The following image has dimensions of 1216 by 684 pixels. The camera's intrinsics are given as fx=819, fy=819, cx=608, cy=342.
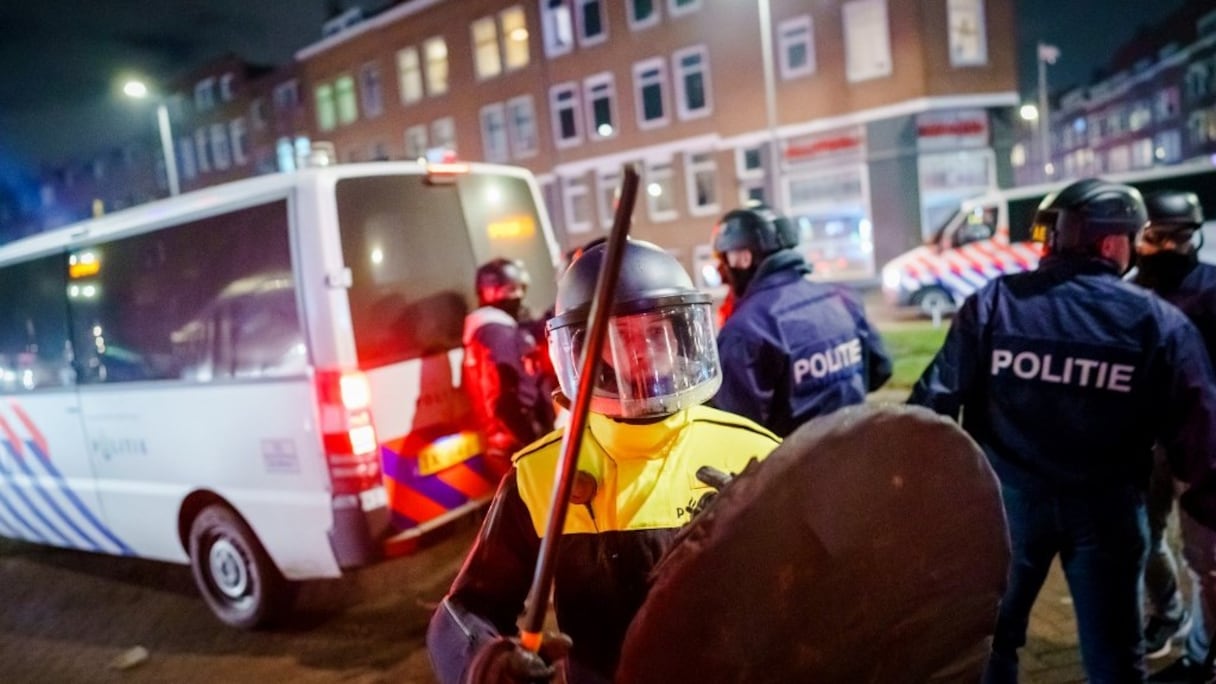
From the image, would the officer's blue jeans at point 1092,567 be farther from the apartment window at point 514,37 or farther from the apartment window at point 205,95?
the apartment window at point 205,95

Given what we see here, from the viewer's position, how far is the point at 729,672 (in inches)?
39.0

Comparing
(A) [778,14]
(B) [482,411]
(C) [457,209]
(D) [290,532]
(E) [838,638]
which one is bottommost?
(D) [290,532]

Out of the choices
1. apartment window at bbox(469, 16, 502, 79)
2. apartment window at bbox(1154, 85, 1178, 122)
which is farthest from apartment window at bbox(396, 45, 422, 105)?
apartment window at bbox(1154, 85, 1178, 122)

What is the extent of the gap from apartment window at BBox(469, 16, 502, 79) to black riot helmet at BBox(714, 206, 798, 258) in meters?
28.7

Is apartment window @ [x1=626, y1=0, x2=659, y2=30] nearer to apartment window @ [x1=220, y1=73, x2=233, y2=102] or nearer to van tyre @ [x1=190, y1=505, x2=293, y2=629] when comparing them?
apartment window @ [x1=220, y1=73, x2=233, y2=102]

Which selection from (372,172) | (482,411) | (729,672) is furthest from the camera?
(482,411)

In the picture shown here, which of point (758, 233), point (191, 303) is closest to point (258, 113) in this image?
point (191, 303)

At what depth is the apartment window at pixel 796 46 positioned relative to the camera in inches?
953

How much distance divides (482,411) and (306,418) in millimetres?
977

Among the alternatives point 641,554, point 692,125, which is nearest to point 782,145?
point 692,125

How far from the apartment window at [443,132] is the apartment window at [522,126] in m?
2.67

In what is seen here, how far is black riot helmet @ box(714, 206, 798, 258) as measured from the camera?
378 cm

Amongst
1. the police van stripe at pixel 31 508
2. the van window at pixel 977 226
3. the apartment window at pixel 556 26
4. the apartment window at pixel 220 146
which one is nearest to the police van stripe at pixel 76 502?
the police van stripe at pixel 31 508

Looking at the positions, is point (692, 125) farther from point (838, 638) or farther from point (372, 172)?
point (838, 638)
